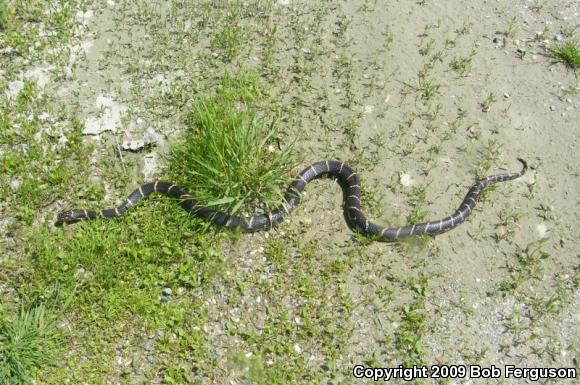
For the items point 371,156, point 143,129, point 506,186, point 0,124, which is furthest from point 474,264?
point 0,124

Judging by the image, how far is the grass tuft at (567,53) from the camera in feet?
25.7

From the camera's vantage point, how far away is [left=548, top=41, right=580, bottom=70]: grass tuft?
25.7 feet

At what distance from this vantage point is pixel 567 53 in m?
7.89

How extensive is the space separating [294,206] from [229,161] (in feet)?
3.33

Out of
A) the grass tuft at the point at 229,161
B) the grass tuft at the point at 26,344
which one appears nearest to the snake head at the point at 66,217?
the grass tuft at the point at 26,344

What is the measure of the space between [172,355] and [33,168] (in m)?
3.19

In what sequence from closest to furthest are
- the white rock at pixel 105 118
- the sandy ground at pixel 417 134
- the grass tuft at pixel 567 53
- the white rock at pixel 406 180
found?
the sandy ground at pixel 417 134 → the white rock at pixel 406 180 → the white rock at pixel 105 118 → the grass tuft at pixel 567 53

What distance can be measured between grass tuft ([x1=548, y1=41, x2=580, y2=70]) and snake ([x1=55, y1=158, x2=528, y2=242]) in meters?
2.36

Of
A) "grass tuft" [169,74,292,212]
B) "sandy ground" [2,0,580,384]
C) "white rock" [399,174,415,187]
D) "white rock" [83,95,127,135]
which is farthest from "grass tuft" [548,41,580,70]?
"white rock" [83,95,127,135]

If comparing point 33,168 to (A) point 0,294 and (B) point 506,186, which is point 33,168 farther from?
(B) point 506,186

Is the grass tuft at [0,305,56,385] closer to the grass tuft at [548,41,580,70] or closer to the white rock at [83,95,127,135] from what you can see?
the white rock at [83,95,127,135]

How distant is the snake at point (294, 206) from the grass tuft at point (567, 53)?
7.75 ft

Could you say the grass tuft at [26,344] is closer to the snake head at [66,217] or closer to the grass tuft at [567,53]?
the snake head at [66,217]

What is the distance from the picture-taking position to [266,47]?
8.22 metres
